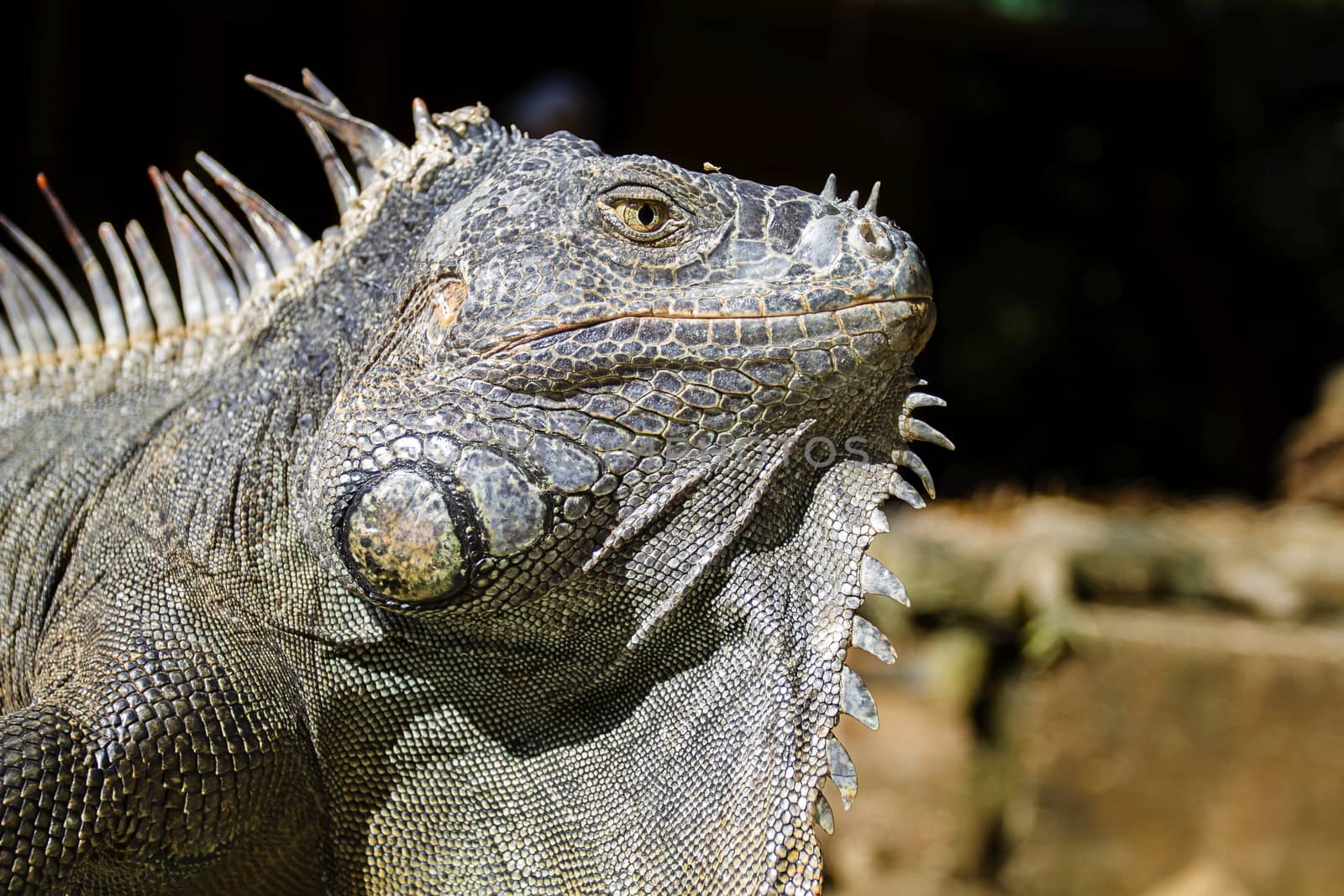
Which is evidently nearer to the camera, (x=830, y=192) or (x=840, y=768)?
(x=840, y=768)

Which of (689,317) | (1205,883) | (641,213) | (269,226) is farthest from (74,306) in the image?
(1205,883)

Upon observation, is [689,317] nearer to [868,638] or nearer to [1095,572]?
[868,638]

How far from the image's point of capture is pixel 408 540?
1699 mm

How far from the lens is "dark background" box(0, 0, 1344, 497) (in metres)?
7.57

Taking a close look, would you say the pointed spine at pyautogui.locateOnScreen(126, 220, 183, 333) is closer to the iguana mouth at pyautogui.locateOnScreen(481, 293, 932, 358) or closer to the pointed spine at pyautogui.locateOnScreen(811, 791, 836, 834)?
the iguana mouth at pyautogui.locateOnScreen(481, 293, 932, 358)

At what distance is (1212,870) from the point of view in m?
5.27

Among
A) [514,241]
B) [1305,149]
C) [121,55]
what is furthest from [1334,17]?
[514,241]

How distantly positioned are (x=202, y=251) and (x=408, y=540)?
102 cm

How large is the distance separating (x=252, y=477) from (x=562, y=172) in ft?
2.42

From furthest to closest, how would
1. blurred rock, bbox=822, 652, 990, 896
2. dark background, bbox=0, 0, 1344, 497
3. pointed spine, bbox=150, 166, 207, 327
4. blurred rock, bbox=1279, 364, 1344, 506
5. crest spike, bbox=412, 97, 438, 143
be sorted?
blurred rock, bbox=1279, 364, 1344, 506 → dark background, bbox=0, 0, 1344, 497 → blurred rock, bbox=822, 652, 990, 896 → pointed spine, bbox=150, 166, 207, 327 → crest spike, bbox=412, 97, 438, 143

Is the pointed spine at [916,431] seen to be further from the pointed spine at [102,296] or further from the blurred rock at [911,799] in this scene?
the blurred rock at [911,799]

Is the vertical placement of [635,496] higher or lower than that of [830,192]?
lower

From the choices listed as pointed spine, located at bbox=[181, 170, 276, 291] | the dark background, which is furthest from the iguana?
the dark background

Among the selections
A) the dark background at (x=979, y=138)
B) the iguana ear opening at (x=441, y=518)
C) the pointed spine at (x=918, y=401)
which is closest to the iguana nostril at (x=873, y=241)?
the pointed spine at (x=918, y=401)
